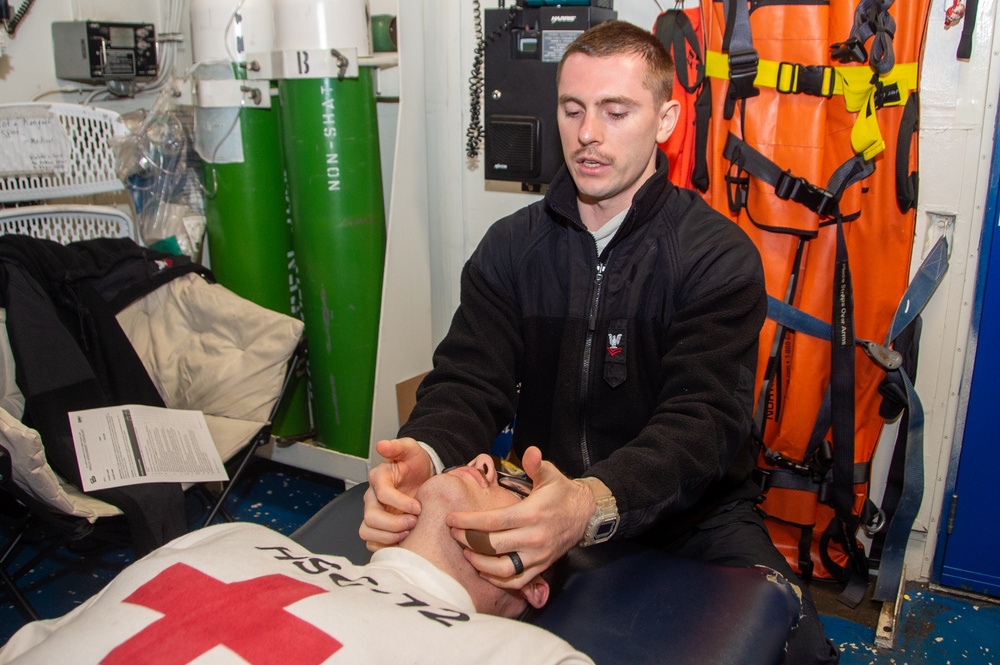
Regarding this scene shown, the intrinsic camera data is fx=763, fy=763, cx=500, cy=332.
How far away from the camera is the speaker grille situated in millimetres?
2574

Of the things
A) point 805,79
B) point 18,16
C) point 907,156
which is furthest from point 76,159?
point 907,156

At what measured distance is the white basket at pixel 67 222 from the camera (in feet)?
7.97

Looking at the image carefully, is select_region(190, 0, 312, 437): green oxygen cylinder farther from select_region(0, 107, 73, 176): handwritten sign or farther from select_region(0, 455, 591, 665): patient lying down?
select_region(0, 455, 591, 665): patient lying down

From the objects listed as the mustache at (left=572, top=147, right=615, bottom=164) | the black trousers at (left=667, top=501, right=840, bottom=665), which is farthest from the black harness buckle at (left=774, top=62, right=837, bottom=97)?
the black trousers at (left=667, top=501, right=840, bottom=665)

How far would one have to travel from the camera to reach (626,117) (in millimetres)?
1668

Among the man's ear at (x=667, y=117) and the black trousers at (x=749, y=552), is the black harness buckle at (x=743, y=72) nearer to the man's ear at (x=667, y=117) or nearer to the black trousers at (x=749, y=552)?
the man's ear at (x=667, y=117)

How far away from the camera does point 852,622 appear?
7.58 feet

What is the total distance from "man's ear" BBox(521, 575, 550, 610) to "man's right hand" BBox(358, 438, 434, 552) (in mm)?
221

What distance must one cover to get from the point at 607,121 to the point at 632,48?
0.16 metres

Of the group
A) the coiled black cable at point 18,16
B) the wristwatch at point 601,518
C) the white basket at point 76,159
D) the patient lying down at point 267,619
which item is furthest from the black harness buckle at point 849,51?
the coiled black cable at point 18,16

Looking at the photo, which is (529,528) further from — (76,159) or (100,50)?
(100,50)

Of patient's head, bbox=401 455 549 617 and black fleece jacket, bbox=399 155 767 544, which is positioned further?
black fleece jacket, bbox=399 155 767 544

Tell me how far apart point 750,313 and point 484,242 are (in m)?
0.65

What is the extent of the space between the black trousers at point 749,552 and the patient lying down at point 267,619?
0.55m
